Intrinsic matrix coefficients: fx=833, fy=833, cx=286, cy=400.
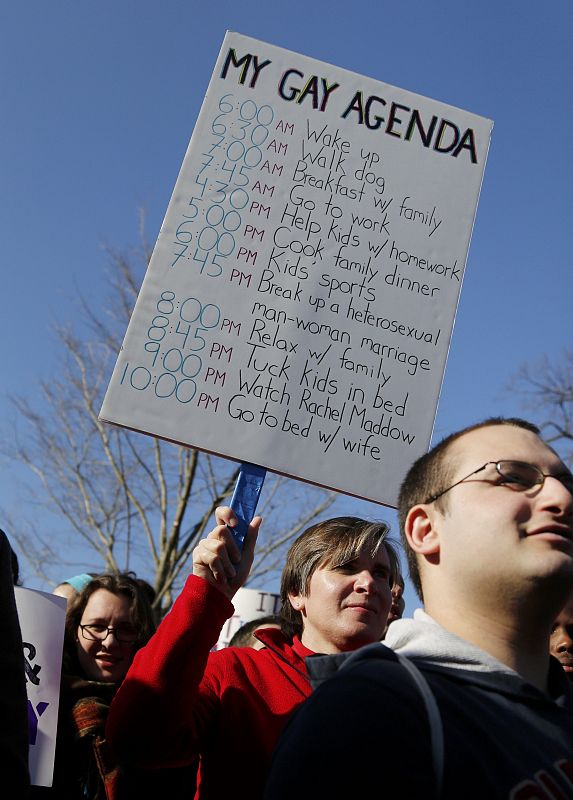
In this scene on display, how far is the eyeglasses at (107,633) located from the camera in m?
3.02

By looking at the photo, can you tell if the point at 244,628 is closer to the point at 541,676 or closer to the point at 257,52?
the point at 257,52

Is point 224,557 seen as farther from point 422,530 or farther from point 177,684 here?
point 422,530

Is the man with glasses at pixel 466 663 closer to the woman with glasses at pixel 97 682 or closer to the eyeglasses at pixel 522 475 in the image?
the eyeglasses at pixel 522 475

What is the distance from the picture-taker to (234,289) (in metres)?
2.79

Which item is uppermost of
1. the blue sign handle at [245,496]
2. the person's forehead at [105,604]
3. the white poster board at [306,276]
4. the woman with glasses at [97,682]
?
the white poster board at [306,276]

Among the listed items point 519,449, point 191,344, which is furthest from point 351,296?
point 519,449

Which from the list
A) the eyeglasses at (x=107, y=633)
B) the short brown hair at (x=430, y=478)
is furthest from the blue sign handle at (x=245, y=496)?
the eyeglasses at (x=107, y=633)

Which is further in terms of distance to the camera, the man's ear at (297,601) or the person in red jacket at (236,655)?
the man's ear at (297,601)

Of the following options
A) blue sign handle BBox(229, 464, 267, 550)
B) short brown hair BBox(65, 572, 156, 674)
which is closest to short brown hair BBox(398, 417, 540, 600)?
blue sign handle BBox(229, 464, 267, 550)

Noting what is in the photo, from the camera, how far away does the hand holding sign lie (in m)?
2.10

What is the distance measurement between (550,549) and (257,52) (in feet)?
7.77

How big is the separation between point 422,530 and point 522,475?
229 millimetres

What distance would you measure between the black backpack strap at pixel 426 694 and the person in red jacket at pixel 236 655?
2.58ft

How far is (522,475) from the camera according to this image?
1.54m
